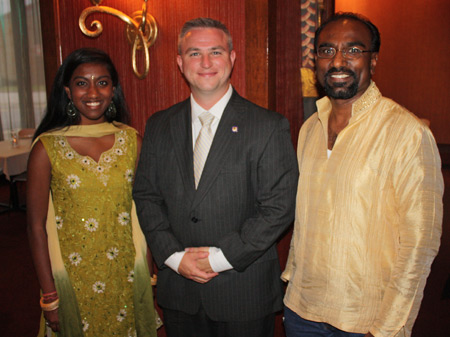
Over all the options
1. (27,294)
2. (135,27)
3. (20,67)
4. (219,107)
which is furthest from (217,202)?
(20,67)

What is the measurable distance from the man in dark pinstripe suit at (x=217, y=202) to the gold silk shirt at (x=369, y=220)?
12cm

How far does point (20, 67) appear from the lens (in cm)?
795

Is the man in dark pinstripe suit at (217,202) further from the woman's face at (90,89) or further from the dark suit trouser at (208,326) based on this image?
the woman's face at (90,89)

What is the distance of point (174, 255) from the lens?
1598 millimetres

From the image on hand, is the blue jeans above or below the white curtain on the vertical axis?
below

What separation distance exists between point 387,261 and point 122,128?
128 cm

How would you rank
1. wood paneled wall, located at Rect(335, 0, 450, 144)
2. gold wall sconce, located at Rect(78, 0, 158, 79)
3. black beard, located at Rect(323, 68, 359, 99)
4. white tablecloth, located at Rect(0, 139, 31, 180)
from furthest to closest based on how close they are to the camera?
wood paneled wall, located at Rect(335, 0, 450, 144) < white tablecloth, located at Rect(0, 139, 31, 180) < gold wall sconce, located at Rect(78, 0, 158, 79) < black beard, located at Rect(323, 68, 359, 99)

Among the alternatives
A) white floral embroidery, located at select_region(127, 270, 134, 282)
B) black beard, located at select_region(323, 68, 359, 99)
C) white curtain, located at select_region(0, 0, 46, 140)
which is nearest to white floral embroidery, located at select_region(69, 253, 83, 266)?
white floral embroidery, located at select_region(127, 270, 134, 282)

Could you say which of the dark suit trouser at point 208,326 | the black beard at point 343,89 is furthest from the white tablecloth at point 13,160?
the black beard at point 343,89

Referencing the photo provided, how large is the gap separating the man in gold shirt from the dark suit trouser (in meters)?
0.14

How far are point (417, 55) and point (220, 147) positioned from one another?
28.5 ft

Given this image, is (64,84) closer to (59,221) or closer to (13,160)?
(59,221)

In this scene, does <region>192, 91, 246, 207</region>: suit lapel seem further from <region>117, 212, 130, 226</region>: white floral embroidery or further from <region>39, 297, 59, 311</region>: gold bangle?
<region>39, 297, 59, 311</region>: gold bangle

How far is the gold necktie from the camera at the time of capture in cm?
162
